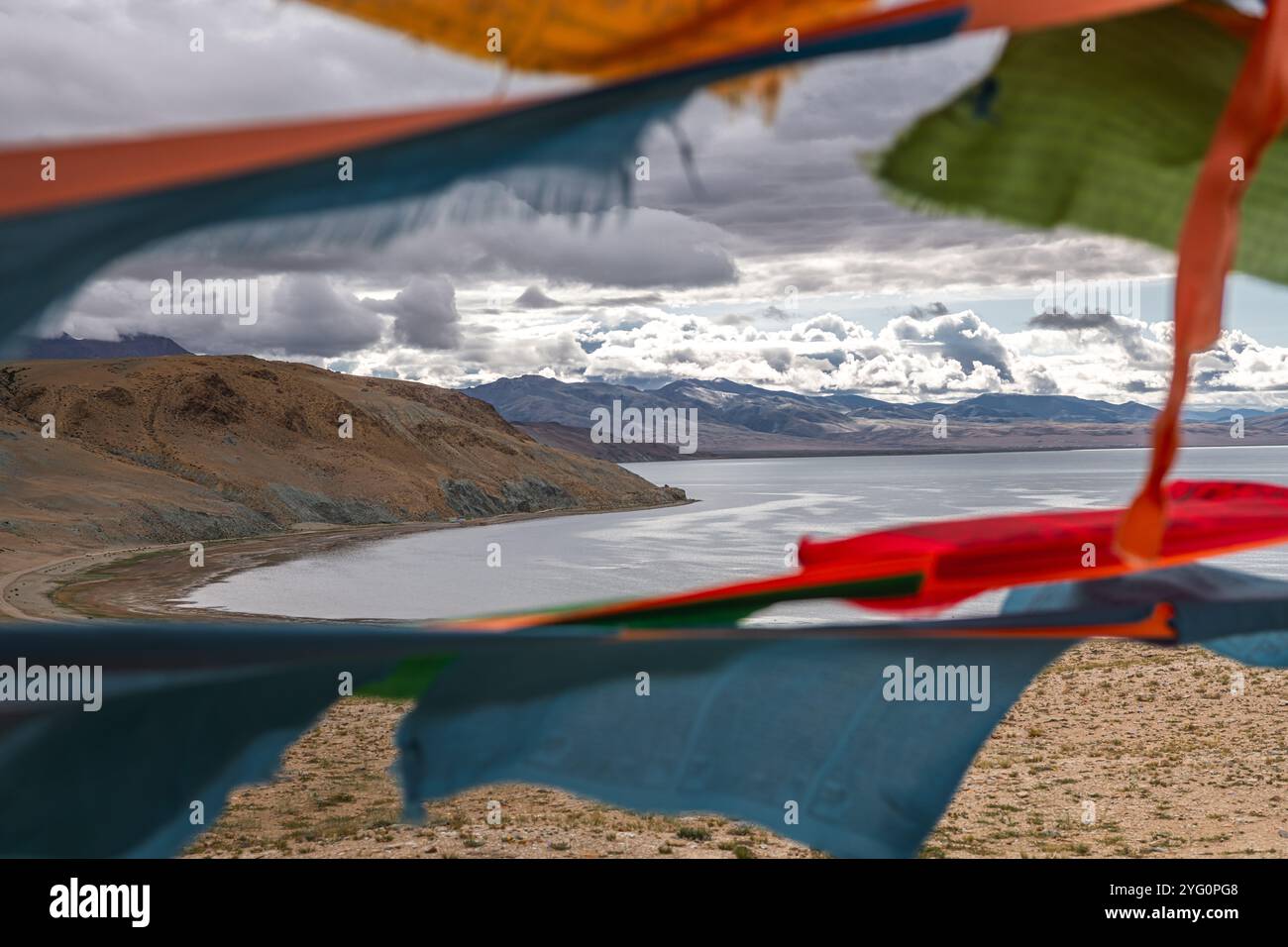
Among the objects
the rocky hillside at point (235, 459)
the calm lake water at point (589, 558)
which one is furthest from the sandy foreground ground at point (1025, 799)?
the rocky hillside at point (235, 459)

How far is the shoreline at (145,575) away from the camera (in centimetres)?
3088

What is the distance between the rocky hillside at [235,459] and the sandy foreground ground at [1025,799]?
4106cm

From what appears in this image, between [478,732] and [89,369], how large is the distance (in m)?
94.6

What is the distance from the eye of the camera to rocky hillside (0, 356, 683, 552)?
57531 millimetres

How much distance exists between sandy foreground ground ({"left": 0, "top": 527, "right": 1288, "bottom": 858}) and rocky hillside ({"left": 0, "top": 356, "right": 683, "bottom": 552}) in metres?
41.1

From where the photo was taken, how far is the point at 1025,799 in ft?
49.4

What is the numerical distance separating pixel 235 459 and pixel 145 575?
35579mm

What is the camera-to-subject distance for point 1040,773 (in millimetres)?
16500
